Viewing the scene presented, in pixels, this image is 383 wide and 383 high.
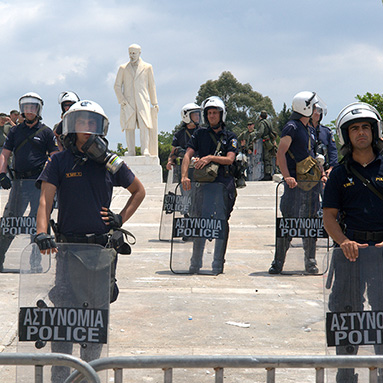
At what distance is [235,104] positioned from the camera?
6025 centimetres

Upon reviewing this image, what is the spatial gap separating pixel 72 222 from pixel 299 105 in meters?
4.13

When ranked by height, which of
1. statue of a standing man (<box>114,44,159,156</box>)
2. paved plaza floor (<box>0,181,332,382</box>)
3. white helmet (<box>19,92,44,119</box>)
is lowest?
paved plaza floor (<box>0,181,332,382</box>)

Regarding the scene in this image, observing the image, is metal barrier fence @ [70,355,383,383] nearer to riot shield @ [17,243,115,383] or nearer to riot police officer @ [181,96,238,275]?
riot shield @ [17,243,115,383]

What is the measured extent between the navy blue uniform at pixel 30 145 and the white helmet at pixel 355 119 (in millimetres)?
4527

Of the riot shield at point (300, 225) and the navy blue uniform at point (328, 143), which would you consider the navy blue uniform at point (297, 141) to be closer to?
the riot shield at point (300, 225)

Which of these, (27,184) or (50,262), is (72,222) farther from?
(27,184)

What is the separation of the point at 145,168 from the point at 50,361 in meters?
20.5

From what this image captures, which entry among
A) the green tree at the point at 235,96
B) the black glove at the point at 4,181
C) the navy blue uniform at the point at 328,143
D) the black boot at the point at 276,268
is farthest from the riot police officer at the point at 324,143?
the green tree at the point at 235,96

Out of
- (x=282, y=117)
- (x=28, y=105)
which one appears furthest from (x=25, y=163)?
(x=282, y=117)

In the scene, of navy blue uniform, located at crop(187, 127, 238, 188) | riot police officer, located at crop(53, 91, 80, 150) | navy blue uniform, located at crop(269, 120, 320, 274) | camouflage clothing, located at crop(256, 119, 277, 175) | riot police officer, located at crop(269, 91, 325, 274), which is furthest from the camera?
camouflage clothing, located at crop(256, 119, 277, 175)

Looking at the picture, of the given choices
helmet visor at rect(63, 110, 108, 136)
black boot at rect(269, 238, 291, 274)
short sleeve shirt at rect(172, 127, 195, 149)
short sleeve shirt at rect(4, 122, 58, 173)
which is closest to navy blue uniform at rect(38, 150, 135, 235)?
helmet visor at rect(63, 110, 108, 136)

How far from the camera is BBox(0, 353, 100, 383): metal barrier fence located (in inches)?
117

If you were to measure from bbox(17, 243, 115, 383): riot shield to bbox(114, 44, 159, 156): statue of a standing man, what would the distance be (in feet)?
63.0

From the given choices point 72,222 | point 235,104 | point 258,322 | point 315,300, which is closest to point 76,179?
point 72,222
